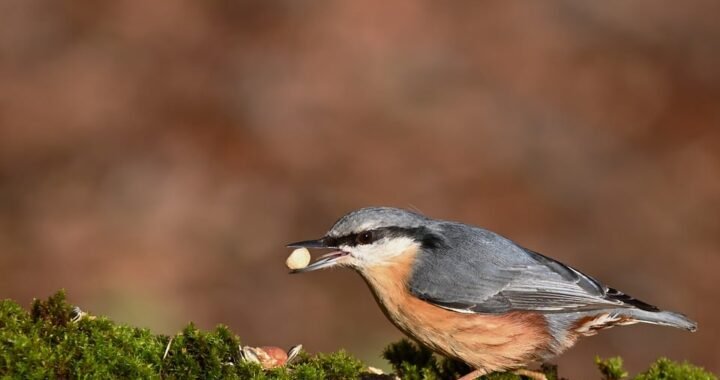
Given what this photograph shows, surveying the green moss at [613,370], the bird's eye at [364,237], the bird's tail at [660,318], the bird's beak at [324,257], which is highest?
the bird's eye at [364,237]

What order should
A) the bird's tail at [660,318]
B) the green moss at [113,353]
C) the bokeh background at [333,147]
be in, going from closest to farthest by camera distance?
the green moss at [113,353]
the bird's tail at [660,318]
the bokeh background at [333,147]

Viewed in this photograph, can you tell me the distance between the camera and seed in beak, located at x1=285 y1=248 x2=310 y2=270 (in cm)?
426

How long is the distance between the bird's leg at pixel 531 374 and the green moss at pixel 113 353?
762 millimetres

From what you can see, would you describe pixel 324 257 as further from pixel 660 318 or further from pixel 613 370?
pixel 660 318

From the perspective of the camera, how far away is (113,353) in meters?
3.37

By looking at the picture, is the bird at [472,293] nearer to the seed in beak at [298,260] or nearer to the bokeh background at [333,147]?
the seed in beak at [298,260]

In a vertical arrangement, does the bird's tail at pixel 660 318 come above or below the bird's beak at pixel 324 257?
below

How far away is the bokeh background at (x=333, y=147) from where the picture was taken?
7.20 m

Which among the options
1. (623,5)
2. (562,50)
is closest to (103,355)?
(562,50)

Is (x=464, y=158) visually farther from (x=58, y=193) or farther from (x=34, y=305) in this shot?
(x=34, y=305)

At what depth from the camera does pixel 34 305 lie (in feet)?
11.6

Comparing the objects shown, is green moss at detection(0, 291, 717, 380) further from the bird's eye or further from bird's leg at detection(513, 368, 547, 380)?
bird's leg at detection(513, 368, 547, 380)

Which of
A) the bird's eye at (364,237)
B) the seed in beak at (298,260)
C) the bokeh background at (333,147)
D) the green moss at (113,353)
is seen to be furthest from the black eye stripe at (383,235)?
the bokeh background at (333,147)

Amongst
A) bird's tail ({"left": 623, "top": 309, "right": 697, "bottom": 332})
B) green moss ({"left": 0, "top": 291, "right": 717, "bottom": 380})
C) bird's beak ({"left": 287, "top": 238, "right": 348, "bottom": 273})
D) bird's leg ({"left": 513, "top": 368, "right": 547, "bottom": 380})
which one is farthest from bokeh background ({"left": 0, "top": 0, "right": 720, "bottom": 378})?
green moss ({"left": 0, "top": 291, "right": 717, "bottom": 380})
